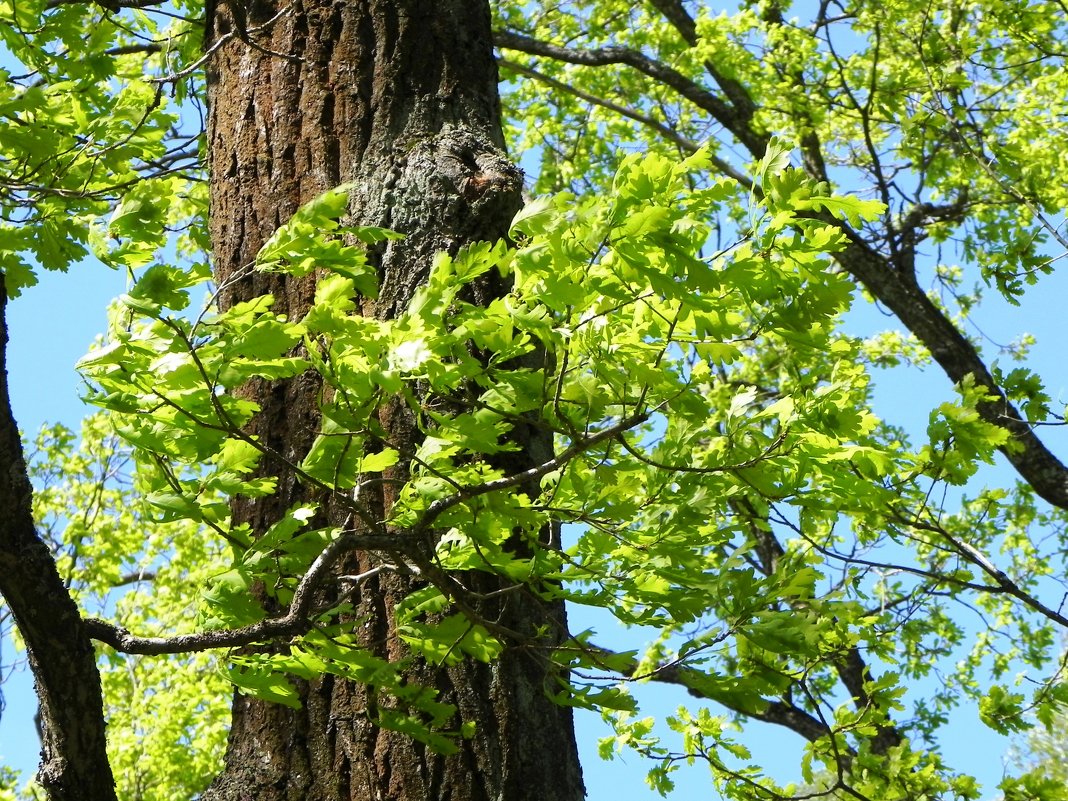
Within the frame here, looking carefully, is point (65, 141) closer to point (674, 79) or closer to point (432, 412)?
point (432, 412)

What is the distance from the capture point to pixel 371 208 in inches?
111

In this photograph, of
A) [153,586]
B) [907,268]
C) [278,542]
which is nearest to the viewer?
[278,542]

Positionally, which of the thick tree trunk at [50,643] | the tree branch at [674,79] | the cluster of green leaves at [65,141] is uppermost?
the tree branch at [674,79]

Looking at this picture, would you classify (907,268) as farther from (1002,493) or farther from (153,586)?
(153,586)

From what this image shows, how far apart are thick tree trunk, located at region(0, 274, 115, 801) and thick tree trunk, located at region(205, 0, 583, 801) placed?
49 centimetres

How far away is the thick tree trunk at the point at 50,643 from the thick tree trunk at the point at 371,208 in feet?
1.61

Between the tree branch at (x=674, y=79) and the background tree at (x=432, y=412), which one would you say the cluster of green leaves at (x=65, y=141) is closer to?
the background tree at (x=432, y=412)

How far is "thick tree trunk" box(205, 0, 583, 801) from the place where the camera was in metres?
2.47

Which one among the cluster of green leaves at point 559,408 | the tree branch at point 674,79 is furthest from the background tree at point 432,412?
the tree branch at point 674,79

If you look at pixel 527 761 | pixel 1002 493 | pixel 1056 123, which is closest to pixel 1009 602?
pixel 1056 123

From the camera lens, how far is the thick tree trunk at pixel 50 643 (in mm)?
2062

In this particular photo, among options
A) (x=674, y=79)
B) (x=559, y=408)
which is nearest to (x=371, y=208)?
(x=559, y=408)

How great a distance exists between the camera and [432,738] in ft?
7.24

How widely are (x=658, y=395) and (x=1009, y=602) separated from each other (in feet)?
29.5
